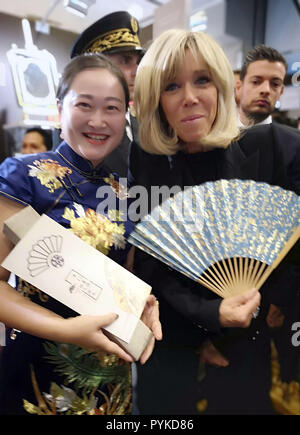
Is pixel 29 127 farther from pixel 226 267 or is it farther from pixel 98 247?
pixel 226 267

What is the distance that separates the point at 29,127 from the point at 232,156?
2.12ft

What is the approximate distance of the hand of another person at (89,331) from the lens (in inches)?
33.4

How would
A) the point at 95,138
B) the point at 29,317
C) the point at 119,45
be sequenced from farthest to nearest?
the point at 119,45
the point at 95,138
the point at 29,317

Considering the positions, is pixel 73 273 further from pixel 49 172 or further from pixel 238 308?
pixel 238 308

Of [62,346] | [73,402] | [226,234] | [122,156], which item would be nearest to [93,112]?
[122,156]

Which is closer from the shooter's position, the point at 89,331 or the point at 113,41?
the point at 89,331

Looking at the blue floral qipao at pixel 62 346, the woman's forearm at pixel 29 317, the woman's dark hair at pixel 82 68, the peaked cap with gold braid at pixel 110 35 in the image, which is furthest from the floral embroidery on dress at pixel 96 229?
the peaked cap with gold braid at pixel 110 35

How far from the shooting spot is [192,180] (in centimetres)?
106

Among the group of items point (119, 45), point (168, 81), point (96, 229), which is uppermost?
point (119, 45)

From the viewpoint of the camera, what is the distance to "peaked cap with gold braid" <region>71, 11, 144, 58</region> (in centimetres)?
105

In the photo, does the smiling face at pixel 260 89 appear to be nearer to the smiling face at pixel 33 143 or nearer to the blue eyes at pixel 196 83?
the blue eyes at pixel 196 83

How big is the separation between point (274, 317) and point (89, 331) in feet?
2.01

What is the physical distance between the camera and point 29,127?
1042 mm
